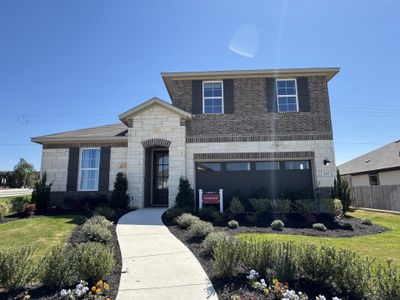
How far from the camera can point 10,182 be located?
45188 mm

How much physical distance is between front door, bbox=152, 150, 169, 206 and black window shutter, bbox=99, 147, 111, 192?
2344 millimetres

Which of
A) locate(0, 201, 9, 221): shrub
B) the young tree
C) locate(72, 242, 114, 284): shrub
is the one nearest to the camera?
locate(72, 242, 114, 284): shrub

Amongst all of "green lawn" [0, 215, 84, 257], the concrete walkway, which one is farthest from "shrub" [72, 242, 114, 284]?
"green lawn" [0, 215, 84, 257]

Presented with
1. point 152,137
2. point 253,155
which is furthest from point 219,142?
point 152,137

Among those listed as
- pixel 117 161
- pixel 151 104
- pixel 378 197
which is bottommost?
pixel 378 197

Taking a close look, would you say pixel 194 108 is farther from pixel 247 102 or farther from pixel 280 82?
pixel 280 82

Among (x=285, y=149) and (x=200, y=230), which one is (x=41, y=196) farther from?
(x=285, y=149)

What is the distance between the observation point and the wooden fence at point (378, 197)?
1484 cm

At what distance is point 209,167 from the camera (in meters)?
12.1

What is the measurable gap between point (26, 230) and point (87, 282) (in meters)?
5.38

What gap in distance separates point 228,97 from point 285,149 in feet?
12.7

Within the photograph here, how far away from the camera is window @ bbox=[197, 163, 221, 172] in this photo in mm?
12102

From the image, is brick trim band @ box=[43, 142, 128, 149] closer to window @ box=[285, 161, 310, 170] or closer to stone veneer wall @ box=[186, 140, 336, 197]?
stone veneer wall @ box=[186, 140, 336, 197]

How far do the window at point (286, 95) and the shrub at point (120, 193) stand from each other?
27.8ft
